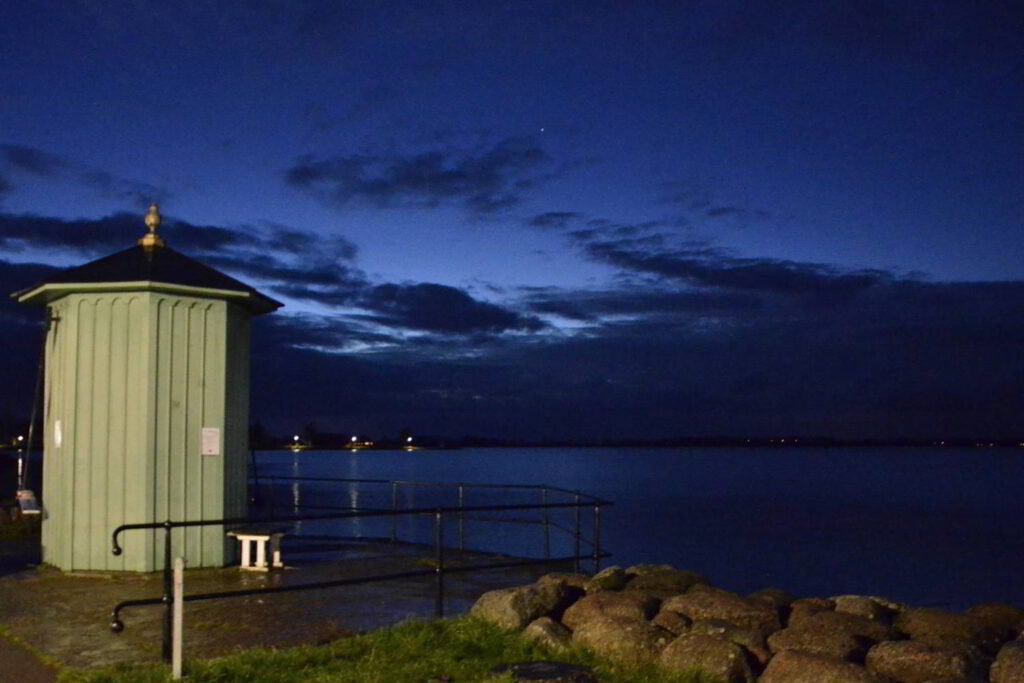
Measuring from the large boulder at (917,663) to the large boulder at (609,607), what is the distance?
5.55 ft

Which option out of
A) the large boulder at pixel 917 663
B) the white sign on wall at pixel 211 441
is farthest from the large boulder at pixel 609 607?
the white sign on wall at pixel 211 441

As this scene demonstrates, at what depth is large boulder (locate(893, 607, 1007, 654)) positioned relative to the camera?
909 cm

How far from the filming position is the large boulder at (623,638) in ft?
24.8

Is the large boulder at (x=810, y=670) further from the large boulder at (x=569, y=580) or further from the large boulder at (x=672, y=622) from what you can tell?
the large boulder at (x=569, y=580)

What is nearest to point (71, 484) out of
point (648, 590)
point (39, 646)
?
point (39, 646)

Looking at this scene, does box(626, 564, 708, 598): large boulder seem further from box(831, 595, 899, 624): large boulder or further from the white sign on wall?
the white sign on wall

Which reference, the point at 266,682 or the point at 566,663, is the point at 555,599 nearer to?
the point at 566,663

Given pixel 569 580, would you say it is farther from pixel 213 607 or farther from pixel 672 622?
pixel 213 607

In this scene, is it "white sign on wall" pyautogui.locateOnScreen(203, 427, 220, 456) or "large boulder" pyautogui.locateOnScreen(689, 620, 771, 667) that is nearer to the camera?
"large boulder" pyautogui.locateOnScreen(689, 620, 771, 667)

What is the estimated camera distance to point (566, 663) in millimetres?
7203

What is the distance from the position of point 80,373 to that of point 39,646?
4.00 meters

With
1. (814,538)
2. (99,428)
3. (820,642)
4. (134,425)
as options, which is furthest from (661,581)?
(814,538)

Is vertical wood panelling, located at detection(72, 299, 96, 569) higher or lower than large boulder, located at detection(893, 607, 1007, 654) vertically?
higher

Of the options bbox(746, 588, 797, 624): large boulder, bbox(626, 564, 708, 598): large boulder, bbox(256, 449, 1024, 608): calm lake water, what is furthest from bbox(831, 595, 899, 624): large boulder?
bbox(256, 449, 1024, 608): calm lake water
